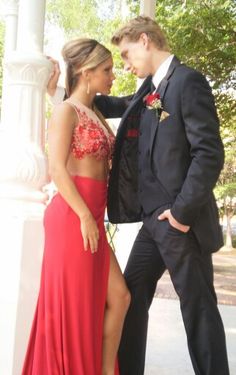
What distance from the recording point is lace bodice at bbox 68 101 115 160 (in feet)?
7.86

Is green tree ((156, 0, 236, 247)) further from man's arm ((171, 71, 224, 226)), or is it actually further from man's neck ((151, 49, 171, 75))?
man's arm ((171, 71, 224, 226))

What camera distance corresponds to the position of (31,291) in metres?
2.51

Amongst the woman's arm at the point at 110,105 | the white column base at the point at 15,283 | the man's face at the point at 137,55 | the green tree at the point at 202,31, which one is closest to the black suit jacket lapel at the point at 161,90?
the man's face at the point at 137,55

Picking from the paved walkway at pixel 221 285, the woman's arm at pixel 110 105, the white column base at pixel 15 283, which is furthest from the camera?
the paved walkway at pixel 221 285

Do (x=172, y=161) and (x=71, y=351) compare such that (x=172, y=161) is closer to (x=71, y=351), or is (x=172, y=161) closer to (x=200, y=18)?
(x=71, y=351)

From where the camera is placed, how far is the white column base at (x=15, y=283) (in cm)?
247

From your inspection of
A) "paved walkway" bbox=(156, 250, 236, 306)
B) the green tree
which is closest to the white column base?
"paved walkway" bbox=(156, 250, 236, 306)

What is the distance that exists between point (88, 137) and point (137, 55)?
524mm

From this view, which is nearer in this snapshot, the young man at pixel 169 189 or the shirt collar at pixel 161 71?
the young man at pixel 169 189

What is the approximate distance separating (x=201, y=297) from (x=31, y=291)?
0.84m

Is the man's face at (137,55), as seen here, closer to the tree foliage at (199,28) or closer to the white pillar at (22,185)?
the white pillar at (22,185)

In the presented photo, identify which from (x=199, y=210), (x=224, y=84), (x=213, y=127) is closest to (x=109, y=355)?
(x=199, y=210)

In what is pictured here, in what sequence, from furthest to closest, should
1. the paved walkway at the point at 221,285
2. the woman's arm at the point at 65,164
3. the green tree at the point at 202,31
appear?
the green tree at the point at 202,31 → the paved walkway at the point at 221,285 → the woman's arm at the point at 65,164

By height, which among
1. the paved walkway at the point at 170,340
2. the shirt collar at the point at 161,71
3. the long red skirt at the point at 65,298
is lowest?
the paved walkway at the point at 170,340
